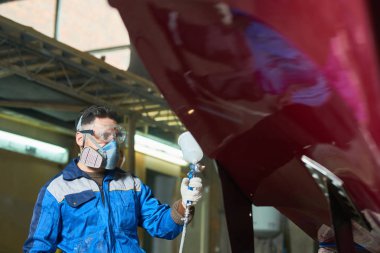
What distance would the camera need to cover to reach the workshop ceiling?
24.5 feet

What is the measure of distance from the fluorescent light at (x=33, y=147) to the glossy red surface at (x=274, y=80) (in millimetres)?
7864

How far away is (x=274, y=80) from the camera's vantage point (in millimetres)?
1298

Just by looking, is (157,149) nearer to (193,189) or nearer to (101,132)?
(101,132)

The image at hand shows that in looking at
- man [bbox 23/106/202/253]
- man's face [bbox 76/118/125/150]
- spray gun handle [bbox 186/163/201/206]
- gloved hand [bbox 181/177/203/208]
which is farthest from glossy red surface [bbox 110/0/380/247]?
man's face [bbox 76/118/125/150]

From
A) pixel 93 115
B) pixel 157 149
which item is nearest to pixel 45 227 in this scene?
pixel 93 115

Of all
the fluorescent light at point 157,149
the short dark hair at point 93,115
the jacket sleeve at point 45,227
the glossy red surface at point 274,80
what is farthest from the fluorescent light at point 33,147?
the glossy red surface at point 274,80

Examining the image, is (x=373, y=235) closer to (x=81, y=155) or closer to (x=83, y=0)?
(x=81, y=155)

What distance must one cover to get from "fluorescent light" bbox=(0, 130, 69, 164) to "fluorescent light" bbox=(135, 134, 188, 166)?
120cm

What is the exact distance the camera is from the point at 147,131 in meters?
10.6

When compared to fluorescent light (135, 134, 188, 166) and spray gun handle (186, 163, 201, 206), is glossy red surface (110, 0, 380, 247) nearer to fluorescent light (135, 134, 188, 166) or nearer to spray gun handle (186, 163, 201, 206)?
spray gun handle (186, 163, 201, 206)

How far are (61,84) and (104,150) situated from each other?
5639mm

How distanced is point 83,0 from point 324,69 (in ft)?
28.0

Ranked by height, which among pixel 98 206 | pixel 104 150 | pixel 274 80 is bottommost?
pixel 274 80

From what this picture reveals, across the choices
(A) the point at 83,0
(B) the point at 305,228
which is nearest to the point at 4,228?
(A) the point at 83,0
